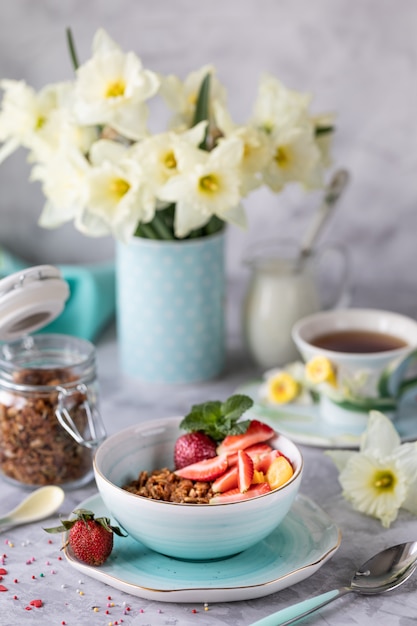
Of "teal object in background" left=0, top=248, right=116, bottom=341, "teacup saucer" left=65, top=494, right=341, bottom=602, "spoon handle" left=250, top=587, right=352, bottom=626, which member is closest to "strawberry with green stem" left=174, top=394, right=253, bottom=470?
"teacup saucer" left=65, top=494, right=341, bottom=602

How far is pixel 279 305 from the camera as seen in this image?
4.82 ft

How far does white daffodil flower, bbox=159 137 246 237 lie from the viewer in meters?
1.23

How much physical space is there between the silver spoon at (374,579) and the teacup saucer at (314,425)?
0.27m

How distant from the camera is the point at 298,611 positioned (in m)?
0.87

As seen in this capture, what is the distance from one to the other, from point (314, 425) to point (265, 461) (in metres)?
0.30

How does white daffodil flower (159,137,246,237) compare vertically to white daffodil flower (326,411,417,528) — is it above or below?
above

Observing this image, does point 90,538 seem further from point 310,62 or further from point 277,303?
point 310,62

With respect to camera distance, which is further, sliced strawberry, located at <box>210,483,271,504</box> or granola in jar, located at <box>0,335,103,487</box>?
granola in jar, located at <box>0,335,103,487</box>

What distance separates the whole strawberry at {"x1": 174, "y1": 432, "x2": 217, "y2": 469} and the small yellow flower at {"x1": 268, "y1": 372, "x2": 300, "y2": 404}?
0.31 m

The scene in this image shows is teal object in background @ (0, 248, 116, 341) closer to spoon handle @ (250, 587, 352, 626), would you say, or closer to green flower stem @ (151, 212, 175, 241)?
green flower stem @ (151, 212, 175, 241)

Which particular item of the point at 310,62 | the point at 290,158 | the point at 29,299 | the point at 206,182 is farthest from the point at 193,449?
the point at 310,62

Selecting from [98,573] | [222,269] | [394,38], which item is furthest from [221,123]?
[98,573]

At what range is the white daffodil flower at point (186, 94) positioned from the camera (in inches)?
51.9

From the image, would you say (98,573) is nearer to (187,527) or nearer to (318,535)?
(187,527)
